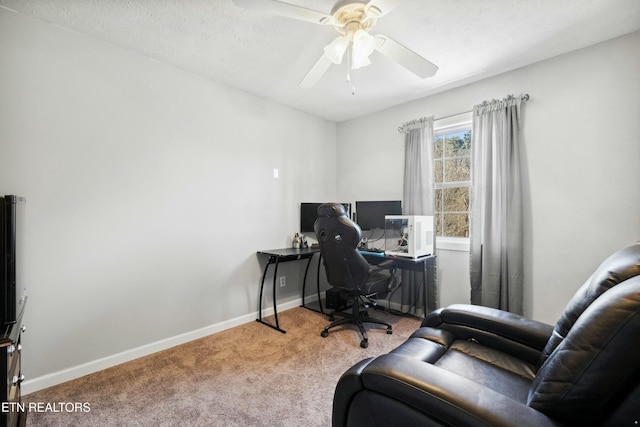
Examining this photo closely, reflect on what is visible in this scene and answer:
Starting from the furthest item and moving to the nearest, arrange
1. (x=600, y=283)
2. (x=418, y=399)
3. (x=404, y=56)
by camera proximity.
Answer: (x=404, y=56)
(x=600, y=283)
(x=418, y=399)

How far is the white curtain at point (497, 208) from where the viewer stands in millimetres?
2551

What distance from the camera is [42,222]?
195cm

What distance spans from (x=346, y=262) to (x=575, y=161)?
6.94 feet

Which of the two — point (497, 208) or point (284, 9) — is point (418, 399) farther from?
point (497, 208)

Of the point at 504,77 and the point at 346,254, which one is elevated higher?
the point at 504,77

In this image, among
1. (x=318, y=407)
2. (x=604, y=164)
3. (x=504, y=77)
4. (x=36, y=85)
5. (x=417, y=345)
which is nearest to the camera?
(x=417, y=345)

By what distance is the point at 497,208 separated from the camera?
2650 millimetres

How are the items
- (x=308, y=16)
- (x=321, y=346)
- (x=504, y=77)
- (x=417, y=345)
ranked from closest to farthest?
(x=417, y=345) → (x=308, y=16) → (x=321, y=346) → (x=504, y=77)

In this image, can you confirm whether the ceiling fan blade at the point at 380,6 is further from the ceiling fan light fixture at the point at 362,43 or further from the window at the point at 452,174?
the window at the point at 452,174

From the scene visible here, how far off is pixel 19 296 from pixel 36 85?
143cm

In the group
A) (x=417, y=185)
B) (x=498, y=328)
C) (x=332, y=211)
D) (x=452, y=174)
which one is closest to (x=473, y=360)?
(x=498, y=328)

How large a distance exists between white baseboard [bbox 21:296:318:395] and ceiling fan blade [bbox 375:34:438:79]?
2.84m

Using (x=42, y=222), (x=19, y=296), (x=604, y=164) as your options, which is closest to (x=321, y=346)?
(x=19, y=296)

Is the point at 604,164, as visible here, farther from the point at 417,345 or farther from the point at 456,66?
the point at 417,345
